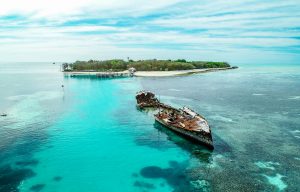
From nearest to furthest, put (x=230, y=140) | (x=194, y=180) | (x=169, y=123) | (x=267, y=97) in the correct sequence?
(x=194, y=180) < (x=230, y=140) < (x=169, y=123) < (x=267, y=97)

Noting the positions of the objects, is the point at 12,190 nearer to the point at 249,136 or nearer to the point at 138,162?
the point at 138,162

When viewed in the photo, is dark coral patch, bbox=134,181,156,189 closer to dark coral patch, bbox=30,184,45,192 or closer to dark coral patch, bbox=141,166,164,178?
dark coral patch, bbox=141,166,164,178

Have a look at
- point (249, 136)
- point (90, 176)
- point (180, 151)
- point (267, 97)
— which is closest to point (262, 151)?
point (249, 136)

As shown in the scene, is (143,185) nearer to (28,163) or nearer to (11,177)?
(11,177)

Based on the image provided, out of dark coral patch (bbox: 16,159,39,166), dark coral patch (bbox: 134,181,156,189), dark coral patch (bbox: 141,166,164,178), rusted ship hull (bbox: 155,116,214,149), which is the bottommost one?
dark coral patch (bbox: 134,181,156,189)

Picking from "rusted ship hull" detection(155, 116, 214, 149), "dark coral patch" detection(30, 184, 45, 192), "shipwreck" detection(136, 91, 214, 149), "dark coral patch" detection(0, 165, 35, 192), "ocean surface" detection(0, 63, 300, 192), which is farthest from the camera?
"shipwreck" detection(136, 91, 214, 149)

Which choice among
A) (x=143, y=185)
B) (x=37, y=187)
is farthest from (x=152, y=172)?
(x=37, y=187)

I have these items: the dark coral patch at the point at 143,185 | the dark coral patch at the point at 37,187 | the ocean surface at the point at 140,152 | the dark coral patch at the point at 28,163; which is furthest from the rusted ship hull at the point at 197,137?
the dark coral patch at the point at 37,187

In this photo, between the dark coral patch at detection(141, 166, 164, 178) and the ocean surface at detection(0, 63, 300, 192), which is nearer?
the ocean surface at detection(0, 63, 300, 192)

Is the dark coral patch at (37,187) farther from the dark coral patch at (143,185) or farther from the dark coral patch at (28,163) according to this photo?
the dark coral patch at (143,185)

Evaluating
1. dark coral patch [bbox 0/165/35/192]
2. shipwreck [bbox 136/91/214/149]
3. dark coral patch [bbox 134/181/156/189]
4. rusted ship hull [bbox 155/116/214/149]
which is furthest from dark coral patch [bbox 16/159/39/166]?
shipwreck [bbox 136/91/214/149]

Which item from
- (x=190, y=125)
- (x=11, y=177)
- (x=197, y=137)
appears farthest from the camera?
(x=190, y=125)
